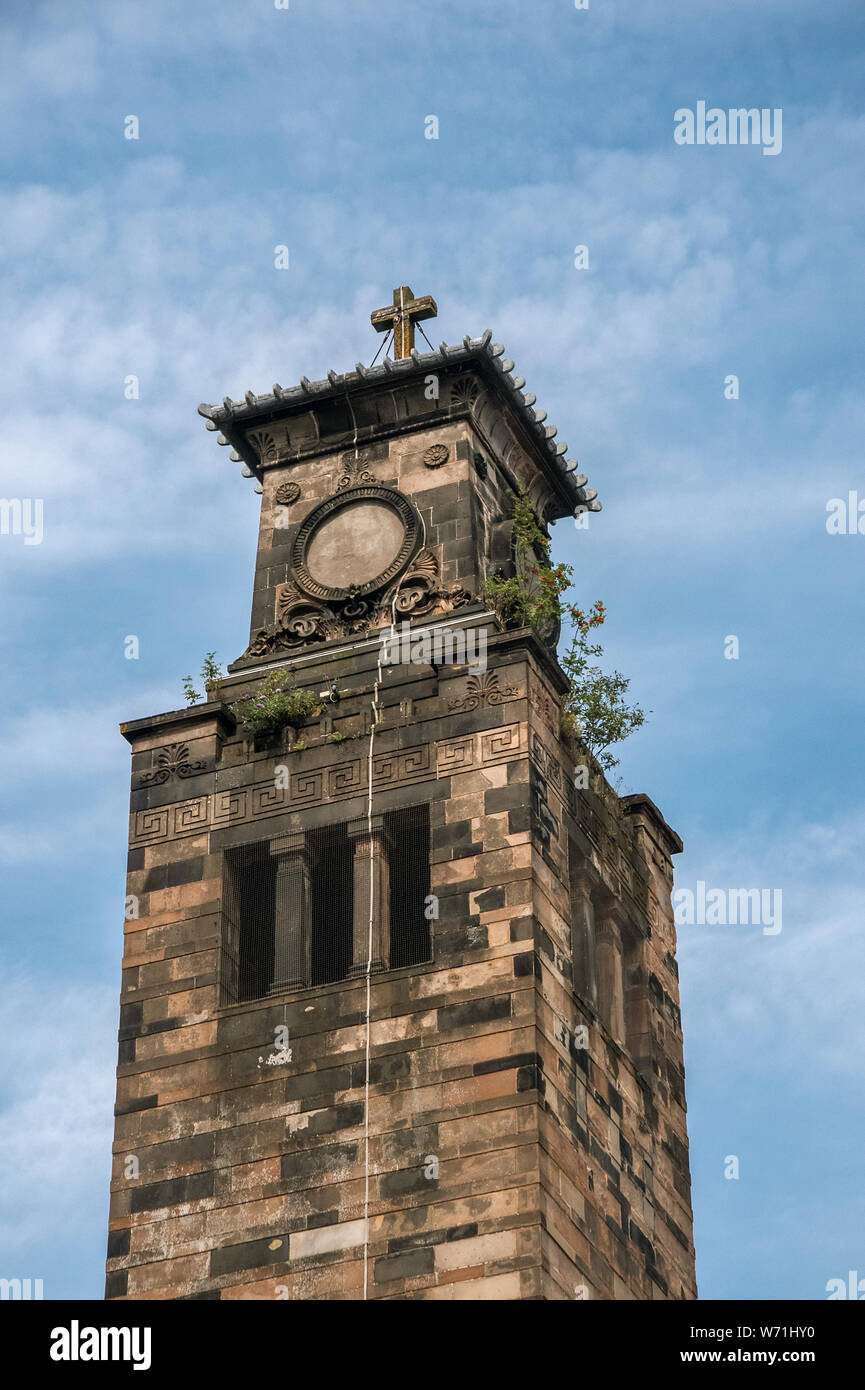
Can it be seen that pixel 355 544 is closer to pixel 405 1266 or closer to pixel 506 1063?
pixel 506 1063

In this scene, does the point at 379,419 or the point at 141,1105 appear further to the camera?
the point at 379,419

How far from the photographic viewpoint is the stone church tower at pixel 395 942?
42438 millimetres

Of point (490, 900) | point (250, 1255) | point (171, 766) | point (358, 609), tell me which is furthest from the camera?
point (358, 609)

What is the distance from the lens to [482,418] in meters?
52.4

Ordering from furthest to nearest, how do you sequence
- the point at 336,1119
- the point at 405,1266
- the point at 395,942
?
the point at 395,942 < the point at 336,1119 < the point at 405,1266

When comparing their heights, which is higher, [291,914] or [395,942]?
[291,914]

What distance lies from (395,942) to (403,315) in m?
14.7

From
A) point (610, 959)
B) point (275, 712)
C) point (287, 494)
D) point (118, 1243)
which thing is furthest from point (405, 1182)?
point (287, 494)

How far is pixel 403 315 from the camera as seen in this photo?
55156 mm

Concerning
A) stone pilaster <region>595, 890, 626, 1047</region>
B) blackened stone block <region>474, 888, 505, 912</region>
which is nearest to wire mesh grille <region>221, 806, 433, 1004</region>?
blackened stone block <region>474, 888, 505, 912</region>

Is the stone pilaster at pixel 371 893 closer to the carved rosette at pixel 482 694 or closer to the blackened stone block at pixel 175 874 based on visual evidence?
the carved rosette at pixel 482 694
